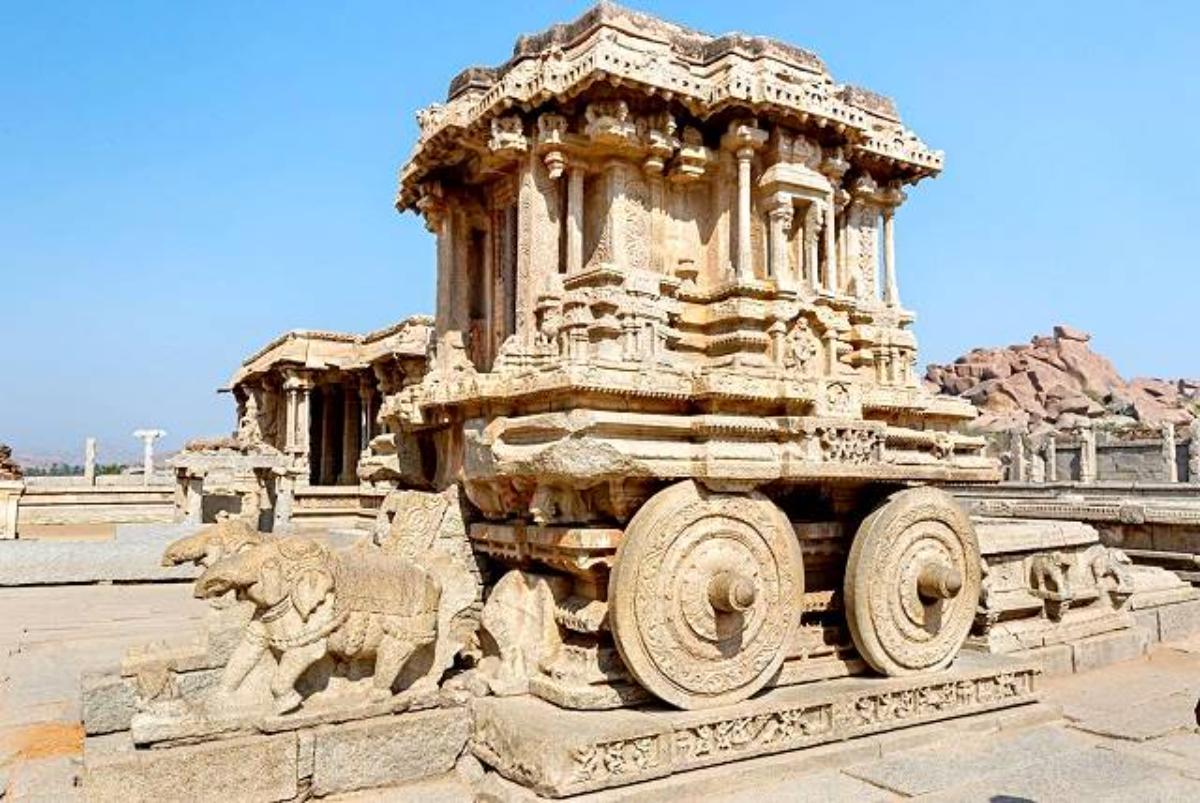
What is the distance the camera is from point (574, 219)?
839 cm

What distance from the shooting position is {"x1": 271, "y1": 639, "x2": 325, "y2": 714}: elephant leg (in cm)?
458

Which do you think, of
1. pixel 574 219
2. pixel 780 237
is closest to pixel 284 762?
pixel 574 219

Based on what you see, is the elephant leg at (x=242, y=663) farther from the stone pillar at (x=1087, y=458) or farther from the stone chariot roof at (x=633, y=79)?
the stone pillar at (x=1087, y=458)

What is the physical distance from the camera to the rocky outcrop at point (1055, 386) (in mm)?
49844

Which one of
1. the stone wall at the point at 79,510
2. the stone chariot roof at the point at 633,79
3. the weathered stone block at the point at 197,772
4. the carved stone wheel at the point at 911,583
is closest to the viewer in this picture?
the weathered stone block at the point at 197,772

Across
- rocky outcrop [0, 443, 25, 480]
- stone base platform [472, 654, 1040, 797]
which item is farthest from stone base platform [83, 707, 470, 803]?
rocky outcrop [0, 443, 25, 480]

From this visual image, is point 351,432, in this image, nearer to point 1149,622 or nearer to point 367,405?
point 367,405

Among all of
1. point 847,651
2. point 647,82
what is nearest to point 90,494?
point 647,82

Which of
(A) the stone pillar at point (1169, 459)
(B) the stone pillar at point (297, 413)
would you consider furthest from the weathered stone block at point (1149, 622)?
(B) the stone pillar at point (297, 413)

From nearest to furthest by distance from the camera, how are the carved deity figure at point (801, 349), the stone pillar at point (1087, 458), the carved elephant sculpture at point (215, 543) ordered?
1. the carved elephant sculpture at point (215, 543)
2. the carved deity figure at point (801, 349)
3. the stone pillar at point (1087, 458)

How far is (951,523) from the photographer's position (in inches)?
250

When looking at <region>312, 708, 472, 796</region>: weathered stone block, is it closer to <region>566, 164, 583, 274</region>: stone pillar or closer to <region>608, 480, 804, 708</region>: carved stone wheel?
<region>608, 480, 804, 708</region>: carved stone wheel

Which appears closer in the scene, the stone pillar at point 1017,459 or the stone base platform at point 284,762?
the stone base platform at point 284,762

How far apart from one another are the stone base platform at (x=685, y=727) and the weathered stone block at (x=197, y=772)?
1054mm
